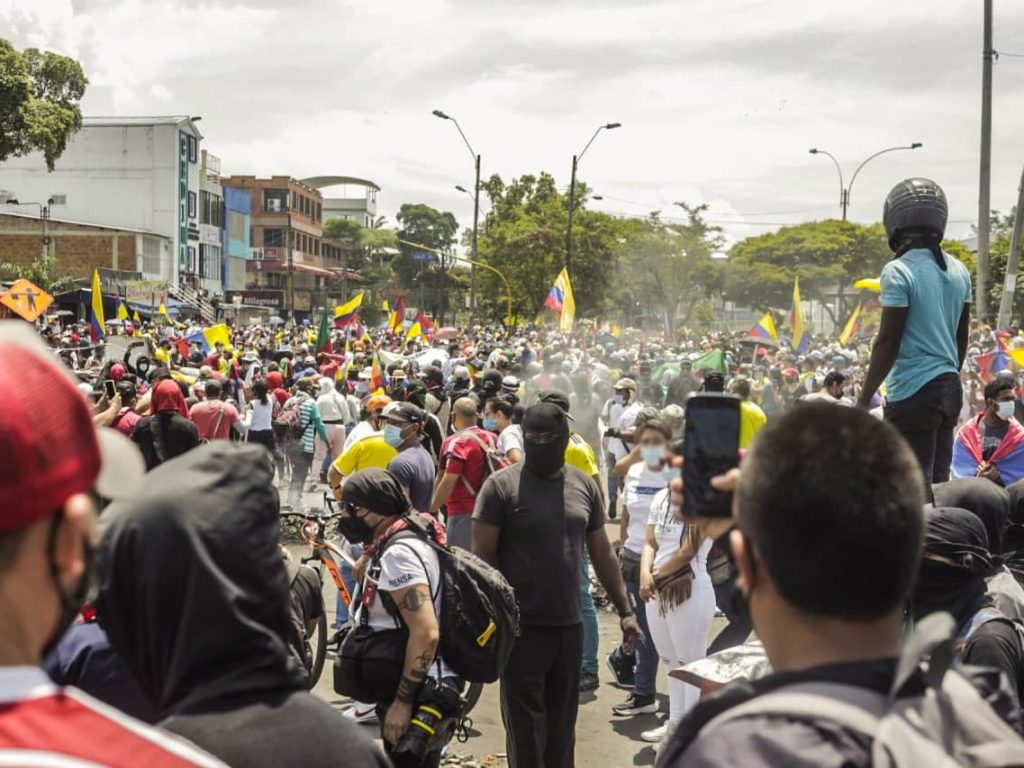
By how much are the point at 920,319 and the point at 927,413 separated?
404mm

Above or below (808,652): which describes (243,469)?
above

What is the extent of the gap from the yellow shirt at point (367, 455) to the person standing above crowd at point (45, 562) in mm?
6951

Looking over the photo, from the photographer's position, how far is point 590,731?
6.57 meters

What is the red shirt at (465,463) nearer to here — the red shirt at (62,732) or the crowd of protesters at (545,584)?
the crowd of protesters at (545,584)

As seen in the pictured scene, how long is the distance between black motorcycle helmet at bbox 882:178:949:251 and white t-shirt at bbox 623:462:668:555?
2.65 meters

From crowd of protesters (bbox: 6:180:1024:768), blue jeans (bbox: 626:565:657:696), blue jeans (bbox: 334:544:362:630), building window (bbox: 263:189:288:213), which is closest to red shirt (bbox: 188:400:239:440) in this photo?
blue jeans (bbox: 334:544:362:630)

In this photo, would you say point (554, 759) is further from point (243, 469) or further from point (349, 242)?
point (349, 242)

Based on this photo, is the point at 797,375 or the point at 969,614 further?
the point at 797,375

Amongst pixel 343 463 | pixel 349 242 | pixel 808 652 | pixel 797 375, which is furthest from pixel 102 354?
pixel 349 242

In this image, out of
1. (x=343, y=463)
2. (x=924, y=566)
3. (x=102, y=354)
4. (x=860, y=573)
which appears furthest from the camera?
(x=102, y=354)

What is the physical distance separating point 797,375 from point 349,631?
575 inches

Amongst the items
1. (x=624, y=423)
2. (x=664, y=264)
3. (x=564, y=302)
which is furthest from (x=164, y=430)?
(x=664, y=264)

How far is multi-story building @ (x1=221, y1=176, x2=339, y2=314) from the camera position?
91.1m

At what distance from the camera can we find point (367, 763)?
2.01 m
